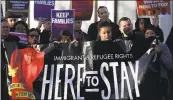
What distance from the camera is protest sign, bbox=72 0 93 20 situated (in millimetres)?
9812

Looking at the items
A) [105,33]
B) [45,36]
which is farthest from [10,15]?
[105,33]

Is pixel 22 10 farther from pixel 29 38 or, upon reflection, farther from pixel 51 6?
pixel 29 38

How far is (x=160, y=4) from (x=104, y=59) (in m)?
2.19

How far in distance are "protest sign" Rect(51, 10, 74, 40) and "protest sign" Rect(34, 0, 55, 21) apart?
3.87 ft

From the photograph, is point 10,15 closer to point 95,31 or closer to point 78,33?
point 78,33

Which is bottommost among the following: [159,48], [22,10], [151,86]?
[151,86]

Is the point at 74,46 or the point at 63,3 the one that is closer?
the point at 74,46

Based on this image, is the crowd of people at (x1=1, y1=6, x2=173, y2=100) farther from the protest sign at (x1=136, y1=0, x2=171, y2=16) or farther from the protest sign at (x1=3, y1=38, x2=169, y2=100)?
the protest sign at (x1=136, y1=0, x2=171, y2=16)

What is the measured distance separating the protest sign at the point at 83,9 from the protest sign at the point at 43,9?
457mm

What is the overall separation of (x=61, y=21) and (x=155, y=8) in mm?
1761

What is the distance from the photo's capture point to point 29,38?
27.2ft

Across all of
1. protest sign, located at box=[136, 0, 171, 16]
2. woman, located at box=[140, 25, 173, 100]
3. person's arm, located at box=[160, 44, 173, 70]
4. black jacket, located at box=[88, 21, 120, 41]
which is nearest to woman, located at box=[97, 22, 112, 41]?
black jacket, located at box=[88, 21, 120, 41]

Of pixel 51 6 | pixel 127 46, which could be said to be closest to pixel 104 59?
pixel 127 46

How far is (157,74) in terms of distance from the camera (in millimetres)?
7418
